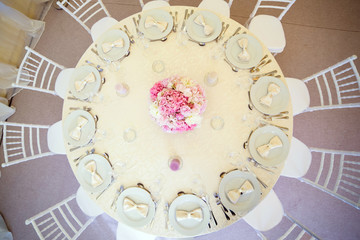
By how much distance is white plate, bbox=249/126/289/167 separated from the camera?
200 cm

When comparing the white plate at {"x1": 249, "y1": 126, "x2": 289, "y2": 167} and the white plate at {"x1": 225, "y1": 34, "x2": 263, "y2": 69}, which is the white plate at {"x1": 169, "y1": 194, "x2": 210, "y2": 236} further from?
the white plate at {"x1": 225, "y1": 34, "x2": 263, "y2": 69}

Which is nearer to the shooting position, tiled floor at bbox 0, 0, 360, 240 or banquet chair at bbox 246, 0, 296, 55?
banquet chair at bbox 246, 0, 296, 55

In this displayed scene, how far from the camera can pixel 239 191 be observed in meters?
1.91

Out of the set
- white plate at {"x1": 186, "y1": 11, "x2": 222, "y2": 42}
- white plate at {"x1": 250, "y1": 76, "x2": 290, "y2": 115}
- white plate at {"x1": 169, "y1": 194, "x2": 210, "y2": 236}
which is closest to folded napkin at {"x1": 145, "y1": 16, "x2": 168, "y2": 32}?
white plate at {"x1": 186, "y1": 11, "x2": 222, "y2": 42}

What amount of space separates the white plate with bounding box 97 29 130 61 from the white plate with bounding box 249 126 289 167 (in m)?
1.43

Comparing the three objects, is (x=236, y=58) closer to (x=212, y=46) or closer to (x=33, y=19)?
(x=212, y=46)

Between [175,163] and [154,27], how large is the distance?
4.32 feet

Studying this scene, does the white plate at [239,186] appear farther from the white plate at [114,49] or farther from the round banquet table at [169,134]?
the white plate at [114,49]

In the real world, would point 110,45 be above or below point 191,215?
above

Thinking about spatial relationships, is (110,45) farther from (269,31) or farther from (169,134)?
(269,31)

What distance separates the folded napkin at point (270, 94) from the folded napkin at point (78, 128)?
160 cm

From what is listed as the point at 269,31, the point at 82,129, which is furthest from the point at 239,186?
the point at 269,31

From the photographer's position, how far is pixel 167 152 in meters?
2.09

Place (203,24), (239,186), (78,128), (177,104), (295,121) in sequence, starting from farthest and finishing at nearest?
(295,121) → (203,24) → (78,128) → (239,186) → (177,104)
